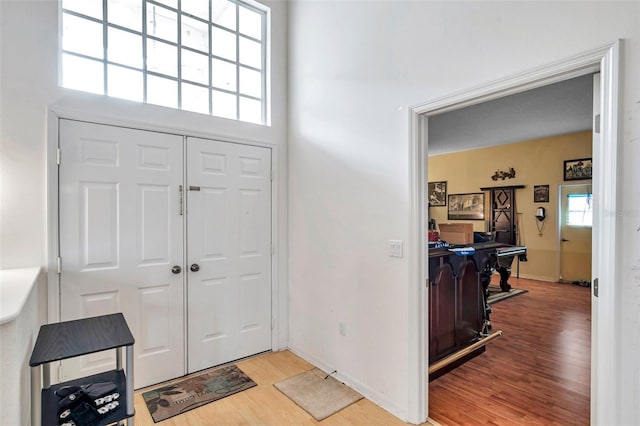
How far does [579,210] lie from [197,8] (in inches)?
281

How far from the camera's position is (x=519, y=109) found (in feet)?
14.7

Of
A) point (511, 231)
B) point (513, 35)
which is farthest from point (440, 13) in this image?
point (511, 231)

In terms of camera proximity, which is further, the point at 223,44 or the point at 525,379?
the point at 223,44

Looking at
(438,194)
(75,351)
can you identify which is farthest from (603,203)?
(438,194)

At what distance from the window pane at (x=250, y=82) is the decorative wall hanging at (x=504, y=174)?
601 centimetres

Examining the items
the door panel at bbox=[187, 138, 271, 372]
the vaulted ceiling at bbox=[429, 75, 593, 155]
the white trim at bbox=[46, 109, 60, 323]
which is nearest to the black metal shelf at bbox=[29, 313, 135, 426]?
the white trim at bbox=[46, 109, 60, 323]

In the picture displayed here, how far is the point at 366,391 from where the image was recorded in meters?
2.54

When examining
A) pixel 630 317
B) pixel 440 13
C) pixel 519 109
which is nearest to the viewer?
pixel 630 317

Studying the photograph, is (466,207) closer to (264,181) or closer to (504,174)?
(504,174)

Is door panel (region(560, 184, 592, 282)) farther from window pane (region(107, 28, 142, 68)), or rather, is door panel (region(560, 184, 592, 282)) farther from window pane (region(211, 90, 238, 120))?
window pane (region(107, 28, 142, 68))

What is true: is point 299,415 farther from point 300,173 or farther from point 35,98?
point 35,98

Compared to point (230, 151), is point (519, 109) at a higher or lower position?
higher

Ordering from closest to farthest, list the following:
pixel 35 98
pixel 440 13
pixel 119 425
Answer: pixel 119 425
pixel 440 13
pixel 35 98

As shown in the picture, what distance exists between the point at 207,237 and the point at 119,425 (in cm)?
151
